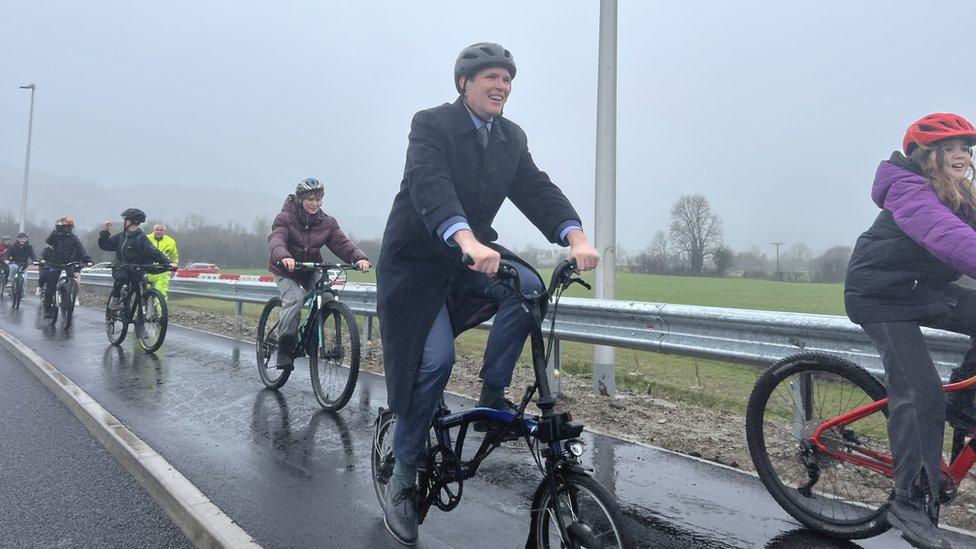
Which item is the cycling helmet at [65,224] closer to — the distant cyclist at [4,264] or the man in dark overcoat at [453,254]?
the distant cyclist at [4,264]

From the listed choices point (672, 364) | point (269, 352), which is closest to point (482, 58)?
point (269, 352)

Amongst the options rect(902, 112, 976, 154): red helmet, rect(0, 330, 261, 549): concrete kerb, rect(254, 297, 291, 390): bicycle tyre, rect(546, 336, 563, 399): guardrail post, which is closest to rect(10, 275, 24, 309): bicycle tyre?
rect(0, 330, 261, 549): concrete kerb

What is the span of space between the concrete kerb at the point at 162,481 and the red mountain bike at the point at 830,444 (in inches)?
100

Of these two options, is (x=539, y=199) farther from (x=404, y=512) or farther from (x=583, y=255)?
(x=404, y=512)

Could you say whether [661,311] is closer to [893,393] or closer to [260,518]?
[893,393]

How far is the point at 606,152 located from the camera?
6.47 metres

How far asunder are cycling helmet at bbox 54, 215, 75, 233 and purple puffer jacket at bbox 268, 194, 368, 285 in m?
7.97

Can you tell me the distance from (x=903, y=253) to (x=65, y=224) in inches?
518

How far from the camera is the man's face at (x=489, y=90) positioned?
2791 mm

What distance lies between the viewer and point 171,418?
17.9ft

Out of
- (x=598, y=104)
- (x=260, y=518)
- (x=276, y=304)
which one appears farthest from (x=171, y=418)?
(x=598, y=104)

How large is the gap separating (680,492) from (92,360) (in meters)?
7.37

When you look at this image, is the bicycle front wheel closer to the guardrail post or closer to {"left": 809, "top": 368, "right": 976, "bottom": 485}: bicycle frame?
{"left": 809, "top": 368, "right": 976, "bottom": 485}: bicycle frame

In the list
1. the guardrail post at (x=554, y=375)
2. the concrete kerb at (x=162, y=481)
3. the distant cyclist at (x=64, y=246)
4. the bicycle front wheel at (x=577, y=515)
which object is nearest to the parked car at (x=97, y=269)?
the distant cyclist at (x=64, y=246)
